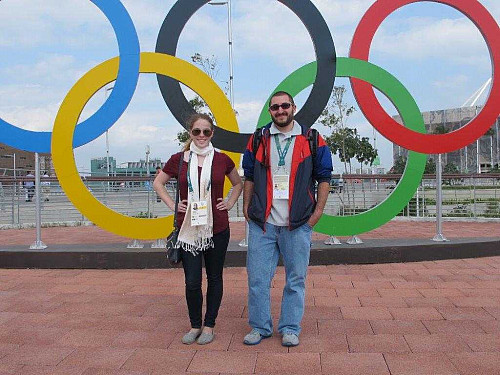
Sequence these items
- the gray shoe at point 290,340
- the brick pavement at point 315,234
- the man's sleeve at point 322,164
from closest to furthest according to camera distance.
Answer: the gray shoe at point 290,340 → the man's sleeve at point 322,164 → the brick pavement at point 315,234

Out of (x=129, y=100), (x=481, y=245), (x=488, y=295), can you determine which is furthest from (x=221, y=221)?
(x=481, y=245)

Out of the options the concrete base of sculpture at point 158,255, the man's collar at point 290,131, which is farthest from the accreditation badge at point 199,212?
the concrete base of sculpture at point 158,255

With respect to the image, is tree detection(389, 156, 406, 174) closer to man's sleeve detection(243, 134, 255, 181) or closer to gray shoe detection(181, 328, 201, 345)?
man's sleeve detection(243, 134, 255, 181)

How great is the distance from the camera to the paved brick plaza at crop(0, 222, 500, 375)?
9.44 feet

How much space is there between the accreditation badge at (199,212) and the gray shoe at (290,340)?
3.08ft

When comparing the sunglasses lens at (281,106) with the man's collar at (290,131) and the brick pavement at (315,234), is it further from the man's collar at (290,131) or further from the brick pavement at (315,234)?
the brick pavement at (315,234)

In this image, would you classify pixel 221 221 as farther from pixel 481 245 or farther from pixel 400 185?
pixel 481 245

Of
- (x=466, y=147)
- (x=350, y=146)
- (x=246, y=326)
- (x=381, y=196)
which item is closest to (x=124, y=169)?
(x=350, y=146)

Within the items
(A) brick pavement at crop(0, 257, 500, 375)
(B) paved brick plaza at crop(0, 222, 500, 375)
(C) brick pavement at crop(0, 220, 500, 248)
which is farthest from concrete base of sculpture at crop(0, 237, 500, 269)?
(C) brick pavement at crop(0, 220, 500, 248)

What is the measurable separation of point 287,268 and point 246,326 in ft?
2.21

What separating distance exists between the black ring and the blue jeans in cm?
283

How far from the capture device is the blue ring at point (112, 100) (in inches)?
237

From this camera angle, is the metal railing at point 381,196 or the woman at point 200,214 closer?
the woman at point 200,214

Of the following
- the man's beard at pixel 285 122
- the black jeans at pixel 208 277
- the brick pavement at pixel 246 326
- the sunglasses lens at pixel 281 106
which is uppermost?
the sunglasses lens at pixel 281 106
